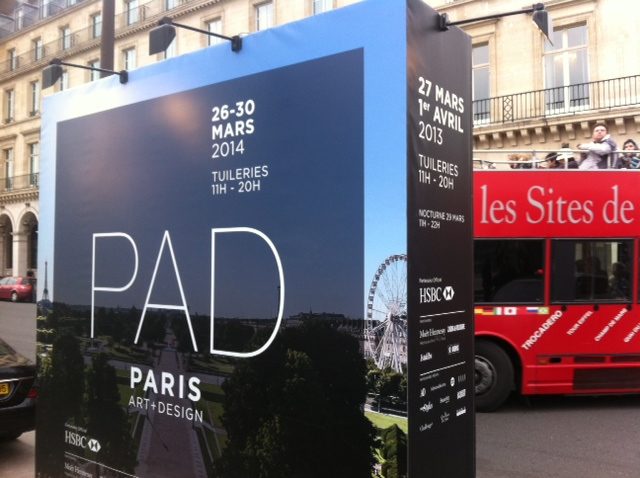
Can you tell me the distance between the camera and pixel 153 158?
315 cm

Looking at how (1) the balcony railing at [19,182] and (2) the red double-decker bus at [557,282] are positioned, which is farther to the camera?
(1) the balcony railing at [19,182]

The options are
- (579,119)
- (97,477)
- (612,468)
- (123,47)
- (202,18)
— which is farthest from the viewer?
(123,47)

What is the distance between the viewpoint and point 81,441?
3492 millimetres

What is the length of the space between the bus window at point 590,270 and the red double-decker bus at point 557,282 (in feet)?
0.04

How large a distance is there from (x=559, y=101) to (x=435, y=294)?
2052cm

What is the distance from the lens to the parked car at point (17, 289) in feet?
103

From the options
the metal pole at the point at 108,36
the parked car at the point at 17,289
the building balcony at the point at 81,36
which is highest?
the building balcony at the point at 81,36

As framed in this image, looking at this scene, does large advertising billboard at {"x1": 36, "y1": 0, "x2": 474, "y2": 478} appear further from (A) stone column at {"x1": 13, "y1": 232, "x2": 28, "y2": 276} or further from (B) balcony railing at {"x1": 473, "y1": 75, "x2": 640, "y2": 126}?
(A) stone column at {"x1": 13, "y1": 232, "x2": 28, "y2": 276}

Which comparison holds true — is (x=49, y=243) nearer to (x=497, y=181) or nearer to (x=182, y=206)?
(x=182, y=206)

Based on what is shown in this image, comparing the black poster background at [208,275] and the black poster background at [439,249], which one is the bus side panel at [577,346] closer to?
the black poster background at [439,249]

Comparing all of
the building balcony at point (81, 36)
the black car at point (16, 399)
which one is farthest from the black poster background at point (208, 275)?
the building balcony at point (81, 36)

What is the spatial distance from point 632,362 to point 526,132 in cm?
1464

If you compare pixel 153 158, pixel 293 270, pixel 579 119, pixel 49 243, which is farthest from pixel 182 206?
pixel 579 119

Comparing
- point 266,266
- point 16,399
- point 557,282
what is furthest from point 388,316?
point 557,282
